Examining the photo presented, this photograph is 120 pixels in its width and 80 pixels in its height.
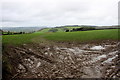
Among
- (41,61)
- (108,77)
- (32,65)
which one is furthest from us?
(41,61)

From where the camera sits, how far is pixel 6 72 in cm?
720

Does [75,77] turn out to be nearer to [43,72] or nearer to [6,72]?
[43,72]

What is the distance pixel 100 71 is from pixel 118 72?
1.19 m

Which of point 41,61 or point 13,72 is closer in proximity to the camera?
point 13,72

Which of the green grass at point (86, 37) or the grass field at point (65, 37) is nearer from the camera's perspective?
the grass field at point (65, 37)

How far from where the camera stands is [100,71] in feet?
25.1

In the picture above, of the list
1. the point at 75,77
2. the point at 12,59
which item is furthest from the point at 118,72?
the point at 12,59

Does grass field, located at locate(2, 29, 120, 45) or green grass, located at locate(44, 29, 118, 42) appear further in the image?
green grass, located at locate(44, 29, 118, 42)

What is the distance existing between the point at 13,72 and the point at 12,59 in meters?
1.98

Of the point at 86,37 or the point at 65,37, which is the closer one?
the point at 86,37

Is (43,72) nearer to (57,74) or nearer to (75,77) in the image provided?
(57,74)

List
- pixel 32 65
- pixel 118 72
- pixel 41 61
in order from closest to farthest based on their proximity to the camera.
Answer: pixel 118 72 < pixel 32 65 < pixel 41 61

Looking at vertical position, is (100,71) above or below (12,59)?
below

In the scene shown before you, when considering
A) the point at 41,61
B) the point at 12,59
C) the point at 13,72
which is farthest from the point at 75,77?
the point at 12,59
